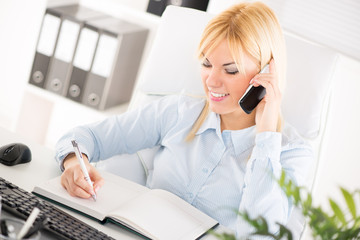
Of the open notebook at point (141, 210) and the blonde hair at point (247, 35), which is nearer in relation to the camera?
the open notebook at point (141, 210)

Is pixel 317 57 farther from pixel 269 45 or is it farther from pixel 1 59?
pixel 1 59

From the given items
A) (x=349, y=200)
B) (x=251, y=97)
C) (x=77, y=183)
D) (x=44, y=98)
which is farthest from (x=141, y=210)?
(x=44, y=98)

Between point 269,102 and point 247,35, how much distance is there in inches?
8.0

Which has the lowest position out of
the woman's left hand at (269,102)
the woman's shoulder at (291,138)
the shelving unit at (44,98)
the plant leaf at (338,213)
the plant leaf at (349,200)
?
the shelving unit at (44,98)

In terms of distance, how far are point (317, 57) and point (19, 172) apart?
40.2 inches

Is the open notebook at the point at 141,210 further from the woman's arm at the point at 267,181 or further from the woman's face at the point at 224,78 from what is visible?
the woman's face at the point at 224,78

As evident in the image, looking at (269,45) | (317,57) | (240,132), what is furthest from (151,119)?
(317,57)

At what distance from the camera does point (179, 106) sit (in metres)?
1.70

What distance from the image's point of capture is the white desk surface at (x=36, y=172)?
3.95 feet

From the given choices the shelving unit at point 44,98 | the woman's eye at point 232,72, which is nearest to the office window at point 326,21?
the shelving unit at point 44,98

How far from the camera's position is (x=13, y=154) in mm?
1334

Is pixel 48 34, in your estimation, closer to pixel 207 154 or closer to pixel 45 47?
pixel 45 47

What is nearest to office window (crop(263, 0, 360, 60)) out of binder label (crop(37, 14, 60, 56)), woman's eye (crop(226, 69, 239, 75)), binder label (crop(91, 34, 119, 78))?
binder label (crop(91, 34, 119, 78))

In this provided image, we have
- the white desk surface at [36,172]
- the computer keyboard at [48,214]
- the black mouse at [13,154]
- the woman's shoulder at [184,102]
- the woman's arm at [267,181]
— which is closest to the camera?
the computer keyboard at [48,214]
